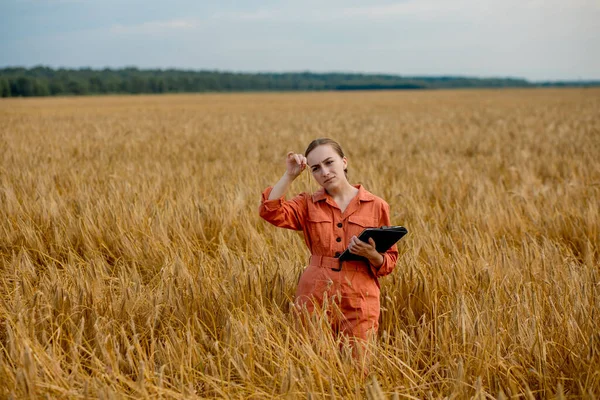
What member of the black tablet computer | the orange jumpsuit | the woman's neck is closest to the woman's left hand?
the black tablet computer

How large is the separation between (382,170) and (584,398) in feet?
16.1

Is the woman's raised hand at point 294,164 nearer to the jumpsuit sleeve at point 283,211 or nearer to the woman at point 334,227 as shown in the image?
the woman at point 334,227

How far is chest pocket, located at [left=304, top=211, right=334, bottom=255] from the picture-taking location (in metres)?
2.09

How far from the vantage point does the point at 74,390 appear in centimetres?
157

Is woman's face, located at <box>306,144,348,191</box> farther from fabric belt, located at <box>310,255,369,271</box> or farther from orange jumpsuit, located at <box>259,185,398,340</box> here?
fabric belt, located at <box>310,255,369,271</box>

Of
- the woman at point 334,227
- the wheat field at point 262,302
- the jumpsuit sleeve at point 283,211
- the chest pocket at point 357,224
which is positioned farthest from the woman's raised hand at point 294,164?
the wheat field at point 262,302

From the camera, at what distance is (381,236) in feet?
6.20

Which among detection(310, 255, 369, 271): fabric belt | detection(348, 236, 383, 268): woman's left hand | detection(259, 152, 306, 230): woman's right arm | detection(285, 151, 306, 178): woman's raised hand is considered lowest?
detection(310, 255, 369, 271): fabric belt

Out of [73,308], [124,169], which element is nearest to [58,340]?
[73,308]

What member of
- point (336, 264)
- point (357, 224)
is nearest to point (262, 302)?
point (336, 264)

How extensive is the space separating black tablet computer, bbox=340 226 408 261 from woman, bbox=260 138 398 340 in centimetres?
4

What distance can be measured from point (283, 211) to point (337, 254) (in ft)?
0.89

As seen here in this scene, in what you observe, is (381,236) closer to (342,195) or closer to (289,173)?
(342,195)

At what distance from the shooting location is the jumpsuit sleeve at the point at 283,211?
2064 mm
